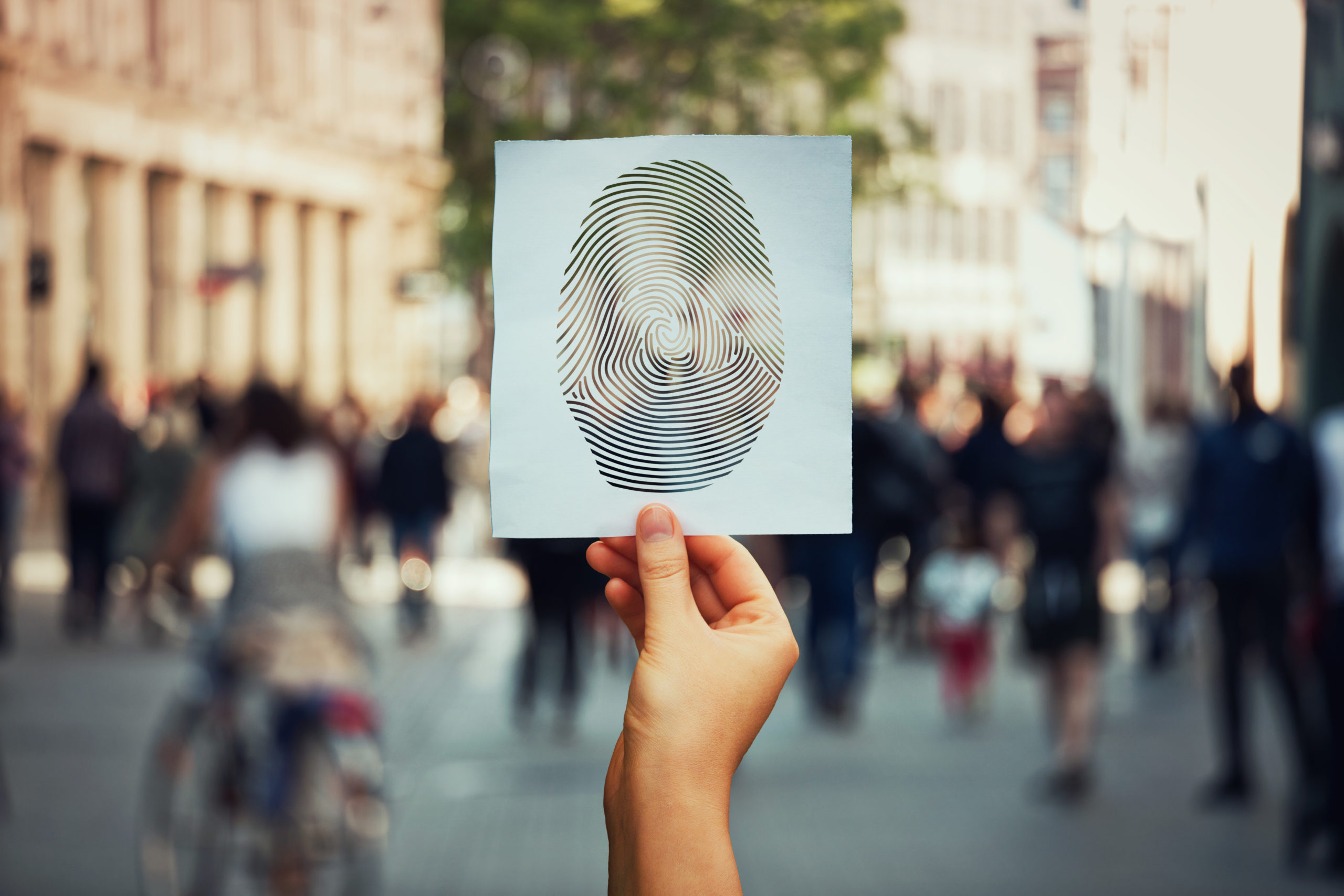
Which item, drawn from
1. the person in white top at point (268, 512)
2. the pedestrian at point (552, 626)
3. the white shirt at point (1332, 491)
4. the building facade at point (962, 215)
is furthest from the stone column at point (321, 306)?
the building facade at point (962, 215)

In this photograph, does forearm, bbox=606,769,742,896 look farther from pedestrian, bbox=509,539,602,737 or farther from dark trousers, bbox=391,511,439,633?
dark trousers, bbox=391,511,439,633

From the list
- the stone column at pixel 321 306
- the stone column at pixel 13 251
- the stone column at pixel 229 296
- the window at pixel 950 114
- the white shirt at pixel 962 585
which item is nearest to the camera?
the white shirt at pixel 962 585

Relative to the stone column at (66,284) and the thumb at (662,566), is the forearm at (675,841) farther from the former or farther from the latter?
the stone column at (66,284)

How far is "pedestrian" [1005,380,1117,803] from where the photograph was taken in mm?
8328

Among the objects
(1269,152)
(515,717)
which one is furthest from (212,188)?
(1269,152)

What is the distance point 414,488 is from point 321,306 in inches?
689

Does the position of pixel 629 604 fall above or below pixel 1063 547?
above

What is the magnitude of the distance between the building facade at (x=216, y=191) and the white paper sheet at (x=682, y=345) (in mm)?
17702

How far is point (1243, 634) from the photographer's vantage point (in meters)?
7.75

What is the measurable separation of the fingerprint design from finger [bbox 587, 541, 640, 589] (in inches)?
3.3

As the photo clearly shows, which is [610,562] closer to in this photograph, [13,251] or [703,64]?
[13,251]

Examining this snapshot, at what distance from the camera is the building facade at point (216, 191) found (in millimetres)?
22922

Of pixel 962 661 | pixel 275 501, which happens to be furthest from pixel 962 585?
pixel 275 501

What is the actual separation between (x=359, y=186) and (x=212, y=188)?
181 inches
